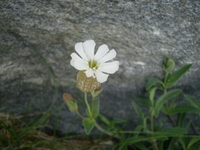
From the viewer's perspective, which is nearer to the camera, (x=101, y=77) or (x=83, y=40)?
(x=101, y=77)

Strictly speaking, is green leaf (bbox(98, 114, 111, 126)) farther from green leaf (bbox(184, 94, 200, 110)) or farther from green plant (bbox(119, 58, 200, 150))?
green leaf (bbox(184, 94, 200, 110))

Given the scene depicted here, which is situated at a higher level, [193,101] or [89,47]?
[89,47]

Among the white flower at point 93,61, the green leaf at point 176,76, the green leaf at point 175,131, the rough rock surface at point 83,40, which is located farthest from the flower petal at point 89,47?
the green leaf at point 175,131

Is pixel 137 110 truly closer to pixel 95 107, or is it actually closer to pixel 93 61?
pixel 95 107

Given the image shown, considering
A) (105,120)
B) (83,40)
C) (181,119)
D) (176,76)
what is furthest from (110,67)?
(181,119)

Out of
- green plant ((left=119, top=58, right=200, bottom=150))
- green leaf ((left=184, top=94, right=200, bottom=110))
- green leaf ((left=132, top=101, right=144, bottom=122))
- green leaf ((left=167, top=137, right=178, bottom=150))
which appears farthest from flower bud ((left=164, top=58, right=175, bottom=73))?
green leaf ((left=167, top=137, right=178, bottom=150))

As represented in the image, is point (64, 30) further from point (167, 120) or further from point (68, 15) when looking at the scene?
point (167, 120)

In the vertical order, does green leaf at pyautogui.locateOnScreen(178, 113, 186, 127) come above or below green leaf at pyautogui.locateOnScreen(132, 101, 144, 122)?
below
